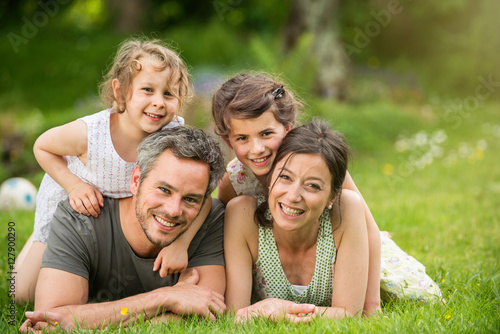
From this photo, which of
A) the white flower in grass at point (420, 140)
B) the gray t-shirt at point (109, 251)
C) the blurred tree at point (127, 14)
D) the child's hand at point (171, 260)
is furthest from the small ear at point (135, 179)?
the blurred tree at point (127, 14)

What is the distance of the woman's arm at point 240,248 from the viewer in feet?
11.3

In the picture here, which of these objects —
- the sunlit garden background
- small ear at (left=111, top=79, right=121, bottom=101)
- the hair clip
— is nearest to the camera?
the hair clip

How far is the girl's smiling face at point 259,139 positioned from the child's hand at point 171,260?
28.4 inches

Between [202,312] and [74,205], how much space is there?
1071mm

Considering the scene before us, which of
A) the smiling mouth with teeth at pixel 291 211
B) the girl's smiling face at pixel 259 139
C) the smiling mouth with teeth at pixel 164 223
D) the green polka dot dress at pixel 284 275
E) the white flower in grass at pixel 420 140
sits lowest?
the green polka dot dress at pixel 284 275

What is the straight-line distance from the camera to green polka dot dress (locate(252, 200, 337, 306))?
3451 millimetres

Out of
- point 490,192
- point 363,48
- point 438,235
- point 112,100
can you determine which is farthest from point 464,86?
point 112,100

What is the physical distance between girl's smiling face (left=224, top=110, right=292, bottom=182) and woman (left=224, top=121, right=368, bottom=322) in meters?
0.17

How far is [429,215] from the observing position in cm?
596

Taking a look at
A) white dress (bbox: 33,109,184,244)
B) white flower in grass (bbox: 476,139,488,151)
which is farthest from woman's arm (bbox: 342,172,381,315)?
white flower in grass (bbox: 476,139,488,151)

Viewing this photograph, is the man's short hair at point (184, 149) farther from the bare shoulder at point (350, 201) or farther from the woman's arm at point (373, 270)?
the woman's arm at point (373, 270)

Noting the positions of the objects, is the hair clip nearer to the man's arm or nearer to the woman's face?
the woman's face

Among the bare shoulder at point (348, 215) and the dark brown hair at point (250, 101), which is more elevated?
the dark brown hair at point (250, 101)

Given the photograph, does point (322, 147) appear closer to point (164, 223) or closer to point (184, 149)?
point (184, 149)
